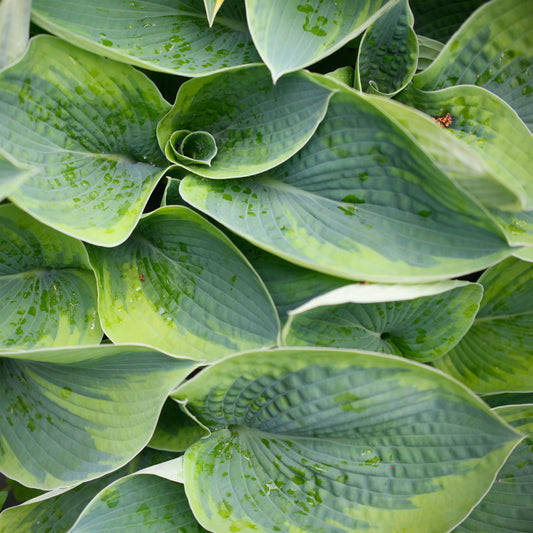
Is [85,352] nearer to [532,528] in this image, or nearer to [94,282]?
[94,282]

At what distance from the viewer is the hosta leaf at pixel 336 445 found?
53cm

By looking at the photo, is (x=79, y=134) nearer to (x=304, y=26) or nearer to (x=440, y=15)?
(x=304, y=26)

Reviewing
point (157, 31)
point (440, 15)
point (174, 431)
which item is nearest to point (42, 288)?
point (174, 431)

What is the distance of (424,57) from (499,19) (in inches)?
4.7

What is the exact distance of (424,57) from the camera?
0.75 metres

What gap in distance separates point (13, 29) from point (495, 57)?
0.63m

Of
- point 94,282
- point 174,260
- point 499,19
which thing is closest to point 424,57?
point 499,19

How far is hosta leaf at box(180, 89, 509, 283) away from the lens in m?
0.53

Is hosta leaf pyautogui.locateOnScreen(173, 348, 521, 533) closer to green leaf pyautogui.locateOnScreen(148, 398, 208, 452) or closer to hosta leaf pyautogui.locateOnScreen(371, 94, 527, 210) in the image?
green leaf pyautogui.locateOnScreen(148, 398, 208, 452)

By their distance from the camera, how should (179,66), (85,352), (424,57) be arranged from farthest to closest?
(424,57), (179,66), (85,352)

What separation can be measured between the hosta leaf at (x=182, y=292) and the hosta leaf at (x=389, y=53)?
Answer: 31 cm

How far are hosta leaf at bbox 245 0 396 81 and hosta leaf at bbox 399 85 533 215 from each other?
127mm

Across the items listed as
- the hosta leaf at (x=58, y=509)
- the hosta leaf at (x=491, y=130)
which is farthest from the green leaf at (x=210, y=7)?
the hosta leaf at (x=58, y=509)

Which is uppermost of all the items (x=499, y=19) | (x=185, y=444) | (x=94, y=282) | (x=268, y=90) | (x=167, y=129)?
(x=499, y=19)
